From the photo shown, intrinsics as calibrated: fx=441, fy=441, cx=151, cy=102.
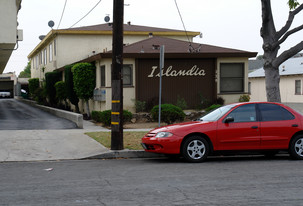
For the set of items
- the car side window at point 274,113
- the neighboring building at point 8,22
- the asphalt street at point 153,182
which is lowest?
the asphalt street at point 153,182

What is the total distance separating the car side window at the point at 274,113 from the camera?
35.5 ft

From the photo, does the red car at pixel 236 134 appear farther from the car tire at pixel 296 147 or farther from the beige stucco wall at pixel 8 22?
the beige stucco wall at pixel 8 22

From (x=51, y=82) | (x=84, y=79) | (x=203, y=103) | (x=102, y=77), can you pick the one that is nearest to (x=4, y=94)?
(x=51, y=82)

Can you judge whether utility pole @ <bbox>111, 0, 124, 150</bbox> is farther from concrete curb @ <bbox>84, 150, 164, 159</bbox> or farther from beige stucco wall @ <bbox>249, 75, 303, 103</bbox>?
beige stucco wall @ <bbox>249, 75, 303, 103</bbox>

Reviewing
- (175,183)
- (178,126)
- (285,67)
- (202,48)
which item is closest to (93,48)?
(202,48)

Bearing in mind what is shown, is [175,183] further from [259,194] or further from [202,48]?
[202,48]

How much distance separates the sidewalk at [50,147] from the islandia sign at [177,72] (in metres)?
8.61

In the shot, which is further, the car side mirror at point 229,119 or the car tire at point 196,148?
the car side mirror at point 229,119

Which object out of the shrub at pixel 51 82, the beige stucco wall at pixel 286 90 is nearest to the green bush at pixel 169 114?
the shrub at pixel 51 82

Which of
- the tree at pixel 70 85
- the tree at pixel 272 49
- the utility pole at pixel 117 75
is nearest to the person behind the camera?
the utility pole at pixel 117 75

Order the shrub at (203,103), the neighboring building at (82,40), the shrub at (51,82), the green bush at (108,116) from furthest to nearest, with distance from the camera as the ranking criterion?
the neighboring building at (82,40) → the shrub at (51,82) → the shrub at (203,103) → the green bush at (108,116)

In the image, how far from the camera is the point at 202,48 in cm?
2498

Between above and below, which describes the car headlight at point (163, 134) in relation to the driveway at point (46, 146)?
above

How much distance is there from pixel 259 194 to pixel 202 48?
61.4 feet
